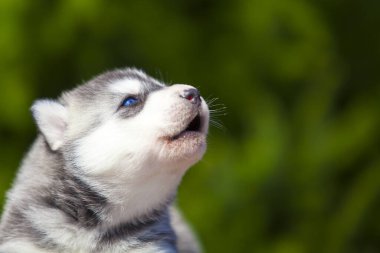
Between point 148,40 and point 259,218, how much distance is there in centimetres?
187

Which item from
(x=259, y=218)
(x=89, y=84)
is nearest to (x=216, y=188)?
(x=259, y=218)

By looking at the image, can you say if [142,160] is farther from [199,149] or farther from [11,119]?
[11,119]

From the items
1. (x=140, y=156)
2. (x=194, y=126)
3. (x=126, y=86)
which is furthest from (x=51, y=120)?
(x=194, y=126)

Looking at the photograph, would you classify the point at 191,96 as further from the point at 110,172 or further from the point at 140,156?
the point at 110,172

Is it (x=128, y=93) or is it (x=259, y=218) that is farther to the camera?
(x=259, y=218)

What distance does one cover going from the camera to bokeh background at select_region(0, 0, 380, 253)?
7250 millimetres

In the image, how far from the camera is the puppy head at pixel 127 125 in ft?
14.0

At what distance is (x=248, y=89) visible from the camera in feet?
25.4

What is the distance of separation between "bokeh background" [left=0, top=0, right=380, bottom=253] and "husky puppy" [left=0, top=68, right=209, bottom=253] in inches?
102

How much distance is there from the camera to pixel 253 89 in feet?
25.5

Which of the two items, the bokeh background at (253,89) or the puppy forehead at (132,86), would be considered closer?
the puppy forehead at (132,86)

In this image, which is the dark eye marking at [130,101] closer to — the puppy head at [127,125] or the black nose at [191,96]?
the puppy head at [127,125]

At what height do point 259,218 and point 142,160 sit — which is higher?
point 142,160

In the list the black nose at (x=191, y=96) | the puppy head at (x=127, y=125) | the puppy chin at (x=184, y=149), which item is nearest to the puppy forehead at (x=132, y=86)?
the puppy head at (x=127, y=125)
